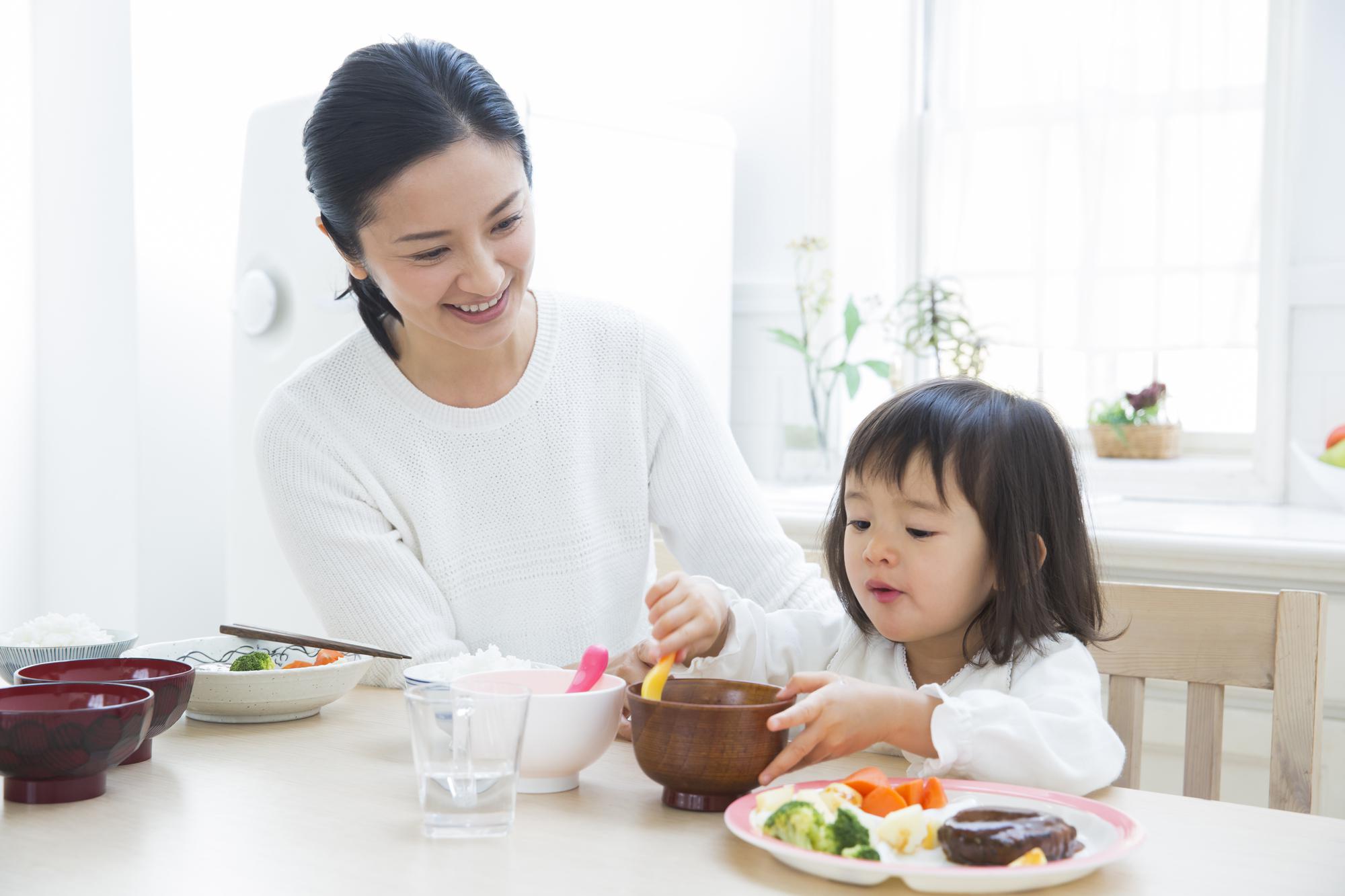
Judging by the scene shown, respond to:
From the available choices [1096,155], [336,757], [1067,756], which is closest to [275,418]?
[336,757]

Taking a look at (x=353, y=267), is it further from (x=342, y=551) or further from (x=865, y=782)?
(x=865, y=782)

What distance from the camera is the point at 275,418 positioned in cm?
146

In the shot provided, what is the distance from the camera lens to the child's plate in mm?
714

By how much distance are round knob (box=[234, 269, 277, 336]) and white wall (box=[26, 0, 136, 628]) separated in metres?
0.31

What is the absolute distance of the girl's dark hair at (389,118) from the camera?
1312mm

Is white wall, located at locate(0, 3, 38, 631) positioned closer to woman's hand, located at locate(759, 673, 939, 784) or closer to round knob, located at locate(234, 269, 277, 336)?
round knob, located at locate(234, 269, 277, 336)

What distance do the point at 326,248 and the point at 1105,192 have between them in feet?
5.64

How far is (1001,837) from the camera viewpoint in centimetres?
74

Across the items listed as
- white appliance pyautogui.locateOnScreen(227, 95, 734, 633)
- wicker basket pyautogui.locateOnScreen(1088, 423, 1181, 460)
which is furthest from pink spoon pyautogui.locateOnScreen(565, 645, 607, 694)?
wicker basket pyautogui.locateOnScreen(1088, 423, 1181, 460)

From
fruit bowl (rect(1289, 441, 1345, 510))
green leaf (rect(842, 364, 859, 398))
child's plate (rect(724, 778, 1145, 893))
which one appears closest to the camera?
child's plate (rect(724, 778, 1145, 893))

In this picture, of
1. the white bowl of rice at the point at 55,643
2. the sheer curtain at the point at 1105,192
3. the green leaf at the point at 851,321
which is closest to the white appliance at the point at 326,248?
the green leaf at the point at 851,321

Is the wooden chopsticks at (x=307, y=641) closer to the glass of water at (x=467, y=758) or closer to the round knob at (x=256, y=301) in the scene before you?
the glass of water at (x=467, y=758)

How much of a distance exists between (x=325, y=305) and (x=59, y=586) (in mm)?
958

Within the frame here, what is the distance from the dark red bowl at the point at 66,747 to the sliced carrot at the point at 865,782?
514 millimetres
